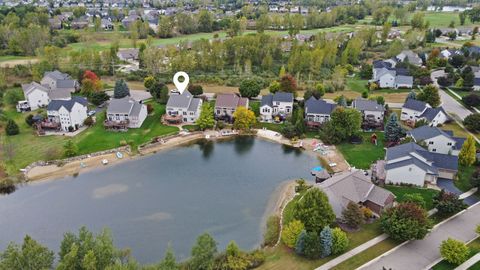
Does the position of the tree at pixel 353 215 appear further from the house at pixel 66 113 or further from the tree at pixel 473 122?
the house at pixel 66 113

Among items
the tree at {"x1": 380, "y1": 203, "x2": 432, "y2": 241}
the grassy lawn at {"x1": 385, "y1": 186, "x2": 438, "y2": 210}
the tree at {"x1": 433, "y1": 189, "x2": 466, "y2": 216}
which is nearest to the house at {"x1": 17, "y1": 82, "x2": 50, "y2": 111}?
the grassy lawn at {"x1": 385, "y1": 186, "x2": 438, "y2": 210}

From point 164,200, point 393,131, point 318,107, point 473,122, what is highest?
point 318,107

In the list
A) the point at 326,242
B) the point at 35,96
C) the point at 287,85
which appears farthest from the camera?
the point at 287,85

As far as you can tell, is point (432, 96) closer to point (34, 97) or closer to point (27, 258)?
point (27, 258)

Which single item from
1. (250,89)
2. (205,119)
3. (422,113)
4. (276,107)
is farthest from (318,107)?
(205,119)

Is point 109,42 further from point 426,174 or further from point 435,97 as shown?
point 426,174
